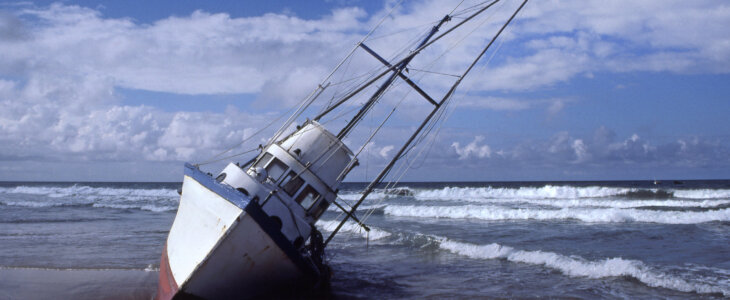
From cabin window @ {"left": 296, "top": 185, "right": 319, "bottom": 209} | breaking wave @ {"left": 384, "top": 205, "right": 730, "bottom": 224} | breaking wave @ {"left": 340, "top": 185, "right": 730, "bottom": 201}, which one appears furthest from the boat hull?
breaking wave @ {"left": 340, "top": 185, "right": 730, "bottom": 201}

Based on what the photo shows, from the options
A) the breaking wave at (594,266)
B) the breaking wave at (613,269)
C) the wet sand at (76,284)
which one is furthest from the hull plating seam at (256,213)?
the breaking wave at (594,266)

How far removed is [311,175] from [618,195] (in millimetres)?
46046

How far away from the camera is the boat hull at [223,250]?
8727mm

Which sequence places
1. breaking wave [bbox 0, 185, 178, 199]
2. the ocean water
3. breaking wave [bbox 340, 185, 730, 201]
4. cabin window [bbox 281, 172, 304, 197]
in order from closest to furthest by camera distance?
cabin window [bbox 281, 172, 304, 197], the ocean water, breaking wave [bbox 340, 185, 730, 201], breaking wave [bbox 0, 185, 178, 199]


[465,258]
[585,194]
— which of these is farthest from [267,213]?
[585,194]

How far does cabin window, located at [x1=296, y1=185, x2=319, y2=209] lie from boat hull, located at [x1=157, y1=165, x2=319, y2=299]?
4.86 feet

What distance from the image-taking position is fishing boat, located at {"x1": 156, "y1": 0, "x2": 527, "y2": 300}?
8.81m

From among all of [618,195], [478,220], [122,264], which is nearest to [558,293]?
[122,264]

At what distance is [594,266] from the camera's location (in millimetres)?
13672

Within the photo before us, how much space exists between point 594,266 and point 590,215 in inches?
575

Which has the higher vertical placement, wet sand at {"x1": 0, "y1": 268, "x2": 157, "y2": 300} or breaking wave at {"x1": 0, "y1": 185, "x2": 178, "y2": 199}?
wet sand at {"x1": 0, "y1": 268, "x2": 157, "y2": 300}

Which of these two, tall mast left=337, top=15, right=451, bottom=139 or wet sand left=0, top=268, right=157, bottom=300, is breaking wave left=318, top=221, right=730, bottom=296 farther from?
wet sand left=0, top=268, right=157, bottom=300

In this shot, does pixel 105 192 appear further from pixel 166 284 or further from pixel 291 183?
pixel 166 284

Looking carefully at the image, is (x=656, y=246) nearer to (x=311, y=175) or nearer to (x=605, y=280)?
(x=605, y=280)
